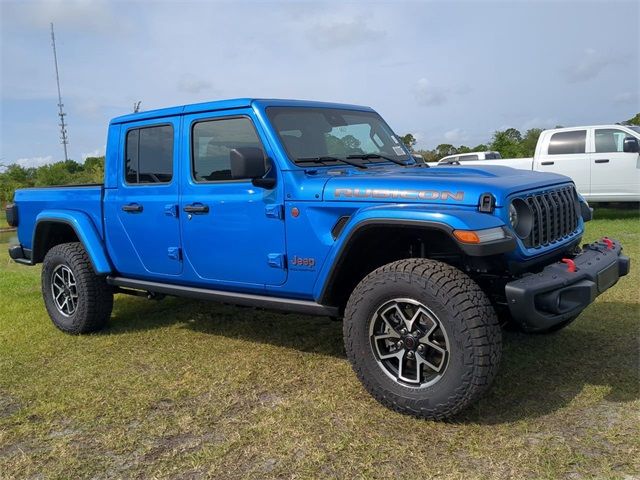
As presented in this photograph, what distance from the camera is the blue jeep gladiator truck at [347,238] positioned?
3.01m

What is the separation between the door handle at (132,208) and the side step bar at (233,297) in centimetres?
59

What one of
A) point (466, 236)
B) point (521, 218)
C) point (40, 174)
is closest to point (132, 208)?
point (466, 236)

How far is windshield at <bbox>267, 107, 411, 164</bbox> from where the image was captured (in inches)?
154

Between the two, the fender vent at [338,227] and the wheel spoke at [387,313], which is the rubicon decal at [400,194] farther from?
the wheel spoke at [387,313]

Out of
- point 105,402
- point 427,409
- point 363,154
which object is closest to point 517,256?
point 427,409

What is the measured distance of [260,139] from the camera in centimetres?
386

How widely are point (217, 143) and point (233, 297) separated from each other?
1108 mm

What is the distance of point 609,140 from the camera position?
11.0 metres

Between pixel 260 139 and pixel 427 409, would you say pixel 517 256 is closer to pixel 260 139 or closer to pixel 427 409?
pixel 427 409

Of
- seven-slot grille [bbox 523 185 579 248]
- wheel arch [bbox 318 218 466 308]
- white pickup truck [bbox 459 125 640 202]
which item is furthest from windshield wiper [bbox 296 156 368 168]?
white pickup truck [bbox 459 125 640 202]

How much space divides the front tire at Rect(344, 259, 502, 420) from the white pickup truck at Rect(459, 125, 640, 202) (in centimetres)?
829

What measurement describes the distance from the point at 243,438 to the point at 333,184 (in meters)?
1.54

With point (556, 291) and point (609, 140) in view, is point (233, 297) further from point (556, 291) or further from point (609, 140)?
point (609, 140)

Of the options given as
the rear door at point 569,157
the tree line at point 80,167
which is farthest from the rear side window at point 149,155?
the tree line at point 80,167
